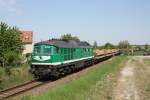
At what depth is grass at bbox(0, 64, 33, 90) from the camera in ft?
71.3

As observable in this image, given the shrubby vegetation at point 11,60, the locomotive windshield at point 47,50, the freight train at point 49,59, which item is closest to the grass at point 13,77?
the shrubby vegetation at point 11,60

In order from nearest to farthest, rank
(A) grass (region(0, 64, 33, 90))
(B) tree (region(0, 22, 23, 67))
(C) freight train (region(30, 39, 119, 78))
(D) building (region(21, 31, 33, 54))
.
Answer: (A) grass (region(0, 64, 33, 90))
(C) freight train (region(30, 39, 119, 78))
(B) tree (region(0, 22, 23, 67))
(D) building (region(21, 31, 33, 54))

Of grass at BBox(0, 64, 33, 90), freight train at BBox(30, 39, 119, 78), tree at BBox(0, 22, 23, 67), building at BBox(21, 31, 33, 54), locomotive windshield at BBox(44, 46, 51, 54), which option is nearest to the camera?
grass at BBox(0, 64, 33, 90)

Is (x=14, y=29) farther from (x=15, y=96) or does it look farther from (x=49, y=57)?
→ (x=15, y=96)

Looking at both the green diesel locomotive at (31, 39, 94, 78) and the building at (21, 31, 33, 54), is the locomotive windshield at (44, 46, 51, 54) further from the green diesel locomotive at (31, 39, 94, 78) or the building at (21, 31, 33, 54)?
the building at (21, 31, 33, 54)

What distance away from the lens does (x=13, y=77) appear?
→ 77.6 ft

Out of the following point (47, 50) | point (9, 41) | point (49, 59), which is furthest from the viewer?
point (9, 41)

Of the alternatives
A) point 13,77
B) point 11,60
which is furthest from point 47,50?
point 11,60

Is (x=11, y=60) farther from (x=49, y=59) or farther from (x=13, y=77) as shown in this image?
(x=49, y=59)

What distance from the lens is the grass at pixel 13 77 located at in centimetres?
2172

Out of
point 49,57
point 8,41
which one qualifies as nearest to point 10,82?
point 49,57

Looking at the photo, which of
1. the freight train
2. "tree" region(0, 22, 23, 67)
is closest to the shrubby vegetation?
"tree" region(0, 22, 23, 67)

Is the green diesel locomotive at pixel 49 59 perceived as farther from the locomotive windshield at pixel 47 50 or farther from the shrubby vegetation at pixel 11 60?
the shrubby vegetation at pixel 11 60

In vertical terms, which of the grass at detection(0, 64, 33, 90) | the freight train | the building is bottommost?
the grass at detection(0, 64, 33, 90)
